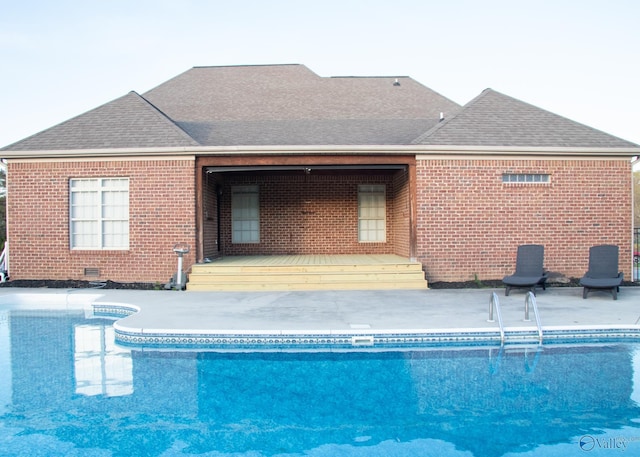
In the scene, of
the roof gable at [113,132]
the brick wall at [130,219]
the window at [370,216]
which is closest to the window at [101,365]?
the brick wall at [130,219]

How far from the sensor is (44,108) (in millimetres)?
18312

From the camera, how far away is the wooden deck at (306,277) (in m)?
11.4

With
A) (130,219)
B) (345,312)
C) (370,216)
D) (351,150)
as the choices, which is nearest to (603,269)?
(345,312)

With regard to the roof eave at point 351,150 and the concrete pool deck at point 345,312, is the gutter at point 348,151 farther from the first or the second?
the concrete pool deck at point 345,312

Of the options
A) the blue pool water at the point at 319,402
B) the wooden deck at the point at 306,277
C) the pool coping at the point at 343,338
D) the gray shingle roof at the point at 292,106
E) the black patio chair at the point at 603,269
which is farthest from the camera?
the gray shingle roof at the point at 292,106

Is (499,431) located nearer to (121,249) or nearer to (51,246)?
(121,249)

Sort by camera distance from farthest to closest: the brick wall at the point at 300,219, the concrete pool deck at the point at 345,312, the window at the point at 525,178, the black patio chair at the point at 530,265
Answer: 1. the brick wall at the point at 300,219
2. the window at the point at 525,178
3. the black patio chair at the point at 530,265
4. the concrete pool deck at the point at 345,312

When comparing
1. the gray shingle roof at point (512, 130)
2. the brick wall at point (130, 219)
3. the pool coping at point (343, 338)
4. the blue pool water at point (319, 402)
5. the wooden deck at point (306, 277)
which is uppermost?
the gray shingle roof at point (512, 130)

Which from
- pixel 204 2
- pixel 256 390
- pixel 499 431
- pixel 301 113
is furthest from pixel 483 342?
pixel 204 2

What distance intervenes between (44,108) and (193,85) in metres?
5.89

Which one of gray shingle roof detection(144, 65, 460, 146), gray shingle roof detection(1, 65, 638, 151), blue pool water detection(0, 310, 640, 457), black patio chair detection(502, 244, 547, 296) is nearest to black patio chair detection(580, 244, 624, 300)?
black patio chair detection(502, 244, 547, 296)

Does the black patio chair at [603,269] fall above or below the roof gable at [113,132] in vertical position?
below

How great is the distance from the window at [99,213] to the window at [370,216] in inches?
268

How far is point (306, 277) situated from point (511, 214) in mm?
5171
